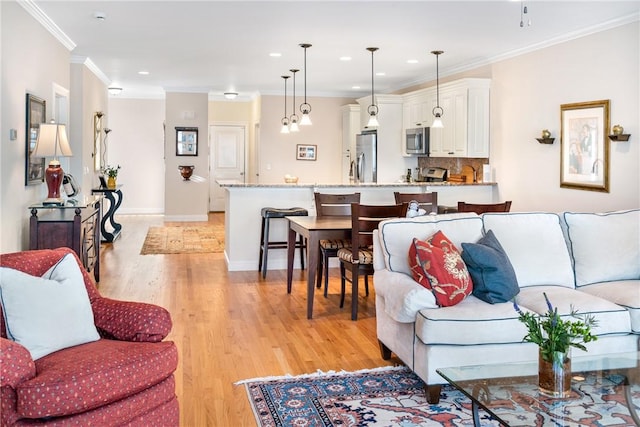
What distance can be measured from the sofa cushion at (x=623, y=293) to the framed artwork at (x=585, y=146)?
190 centimetres

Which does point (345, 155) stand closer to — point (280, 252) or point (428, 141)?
point (428, 141)

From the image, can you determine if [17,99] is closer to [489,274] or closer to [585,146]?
[489,274]

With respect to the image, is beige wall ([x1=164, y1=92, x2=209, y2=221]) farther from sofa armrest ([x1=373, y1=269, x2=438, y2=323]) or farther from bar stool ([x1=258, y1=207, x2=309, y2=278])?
sofa armrest ([x1=373, y1=269, x2=438, y2=323])

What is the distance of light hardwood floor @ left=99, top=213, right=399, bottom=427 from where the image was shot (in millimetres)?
3307

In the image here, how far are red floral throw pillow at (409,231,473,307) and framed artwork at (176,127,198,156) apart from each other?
8807mm

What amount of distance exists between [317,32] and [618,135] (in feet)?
9.46

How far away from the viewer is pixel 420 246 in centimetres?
334

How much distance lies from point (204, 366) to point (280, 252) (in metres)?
3.25

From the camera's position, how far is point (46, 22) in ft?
18.1

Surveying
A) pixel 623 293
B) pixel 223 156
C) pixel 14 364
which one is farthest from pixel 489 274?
pixel 223 156

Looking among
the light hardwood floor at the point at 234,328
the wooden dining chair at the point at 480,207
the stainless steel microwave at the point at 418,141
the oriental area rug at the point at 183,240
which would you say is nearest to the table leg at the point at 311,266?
the light hardwood floor at the point at 234,328

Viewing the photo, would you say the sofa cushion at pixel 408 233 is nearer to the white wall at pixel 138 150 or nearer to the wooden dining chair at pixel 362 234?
the wooden dining chair at pixel 362 234

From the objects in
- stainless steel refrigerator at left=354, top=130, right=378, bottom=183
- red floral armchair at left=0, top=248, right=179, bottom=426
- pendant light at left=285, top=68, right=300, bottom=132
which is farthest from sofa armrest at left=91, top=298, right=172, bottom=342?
stainless steel refrigerator at left=354, top=130, right=378, bottom=183

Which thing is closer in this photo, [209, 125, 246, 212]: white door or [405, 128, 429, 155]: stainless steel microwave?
[405, 128, 429, 155]: stainless steel microwave
